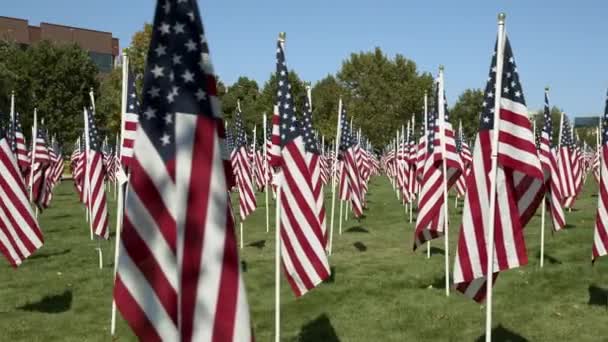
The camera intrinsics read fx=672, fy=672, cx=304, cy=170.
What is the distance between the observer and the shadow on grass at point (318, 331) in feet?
35.3

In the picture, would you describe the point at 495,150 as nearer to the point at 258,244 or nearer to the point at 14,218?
the point at 14,218

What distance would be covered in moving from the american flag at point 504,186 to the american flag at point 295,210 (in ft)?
7.12

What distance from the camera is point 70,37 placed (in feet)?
325

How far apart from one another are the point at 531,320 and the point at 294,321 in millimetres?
4125

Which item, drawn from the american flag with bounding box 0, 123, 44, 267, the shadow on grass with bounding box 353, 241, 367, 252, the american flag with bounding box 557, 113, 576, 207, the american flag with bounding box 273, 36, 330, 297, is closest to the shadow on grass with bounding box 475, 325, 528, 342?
the american flag with bounding box 273, 36, 330, 297

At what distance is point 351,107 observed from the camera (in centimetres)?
8731

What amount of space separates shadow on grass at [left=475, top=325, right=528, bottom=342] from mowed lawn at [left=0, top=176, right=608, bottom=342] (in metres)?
0.02

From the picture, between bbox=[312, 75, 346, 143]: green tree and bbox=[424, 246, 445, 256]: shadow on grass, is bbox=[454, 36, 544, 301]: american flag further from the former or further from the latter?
bbox=[312, 75, 346, 143]: green tree

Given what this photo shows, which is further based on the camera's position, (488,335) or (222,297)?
(488,335)

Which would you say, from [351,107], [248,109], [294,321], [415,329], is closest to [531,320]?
[415,329]

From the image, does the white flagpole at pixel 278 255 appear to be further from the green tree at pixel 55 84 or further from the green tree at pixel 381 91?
the green tree at pixel 381 91

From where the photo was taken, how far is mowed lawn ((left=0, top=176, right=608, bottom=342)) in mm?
11102

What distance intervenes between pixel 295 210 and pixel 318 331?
8.93 feet

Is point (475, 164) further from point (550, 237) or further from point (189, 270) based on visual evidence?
point (550, 237)
